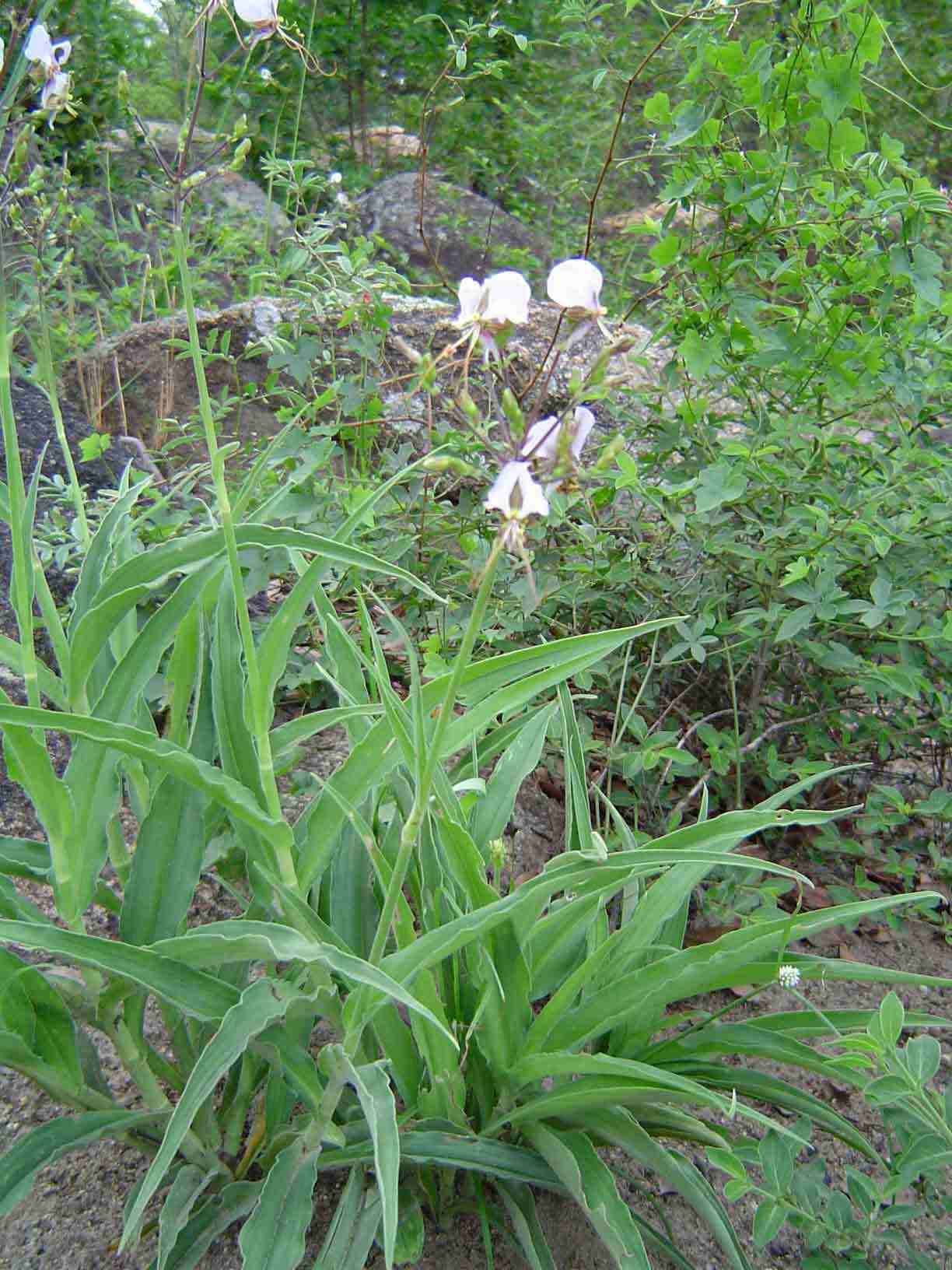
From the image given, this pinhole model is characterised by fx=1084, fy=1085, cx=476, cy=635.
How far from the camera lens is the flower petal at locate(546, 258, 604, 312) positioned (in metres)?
0.89

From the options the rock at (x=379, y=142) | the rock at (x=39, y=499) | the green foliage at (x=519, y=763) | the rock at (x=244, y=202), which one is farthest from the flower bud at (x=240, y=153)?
the rock at (x=379, y=142)

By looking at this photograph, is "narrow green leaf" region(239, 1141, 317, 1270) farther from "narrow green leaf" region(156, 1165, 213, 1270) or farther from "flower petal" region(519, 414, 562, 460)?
"flower petal" region(519, 414, 562, 460)

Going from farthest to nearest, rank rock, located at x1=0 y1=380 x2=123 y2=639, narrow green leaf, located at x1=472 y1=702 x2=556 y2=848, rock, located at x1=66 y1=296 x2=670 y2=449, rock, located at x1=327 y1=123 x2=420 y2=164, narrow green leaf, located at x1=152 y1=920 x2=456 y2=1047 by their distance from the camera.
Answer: rock, located at x1=327 y1=123 x2=420 y2=164
rock, located at x1=66 y1=296 x2=670 y2=449
rock, located at x1=0 y1=380 x2=123 y2=639
narrow green leaf, located at x1=472 y1=702 x2=556 y2=848
narrow green leaf, located at x1=152 y1=920 x2=456 y2=1047

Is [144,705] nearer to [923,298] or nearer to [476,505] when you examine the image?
[476,505]

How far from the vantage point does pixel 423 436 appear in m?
2.84

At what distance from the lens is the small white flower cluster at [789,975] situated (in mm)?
1242

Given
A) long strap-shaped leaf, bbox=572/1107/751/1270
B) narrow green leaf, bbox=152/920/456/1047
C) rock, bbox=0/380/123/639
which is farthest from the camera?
rock, bbox=0/380/123/639

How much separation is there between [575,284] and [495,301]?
0.07m

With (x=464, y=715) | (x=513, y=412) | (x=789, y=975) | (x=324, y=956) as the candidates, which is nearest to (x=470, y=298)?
(x=513, y=412)

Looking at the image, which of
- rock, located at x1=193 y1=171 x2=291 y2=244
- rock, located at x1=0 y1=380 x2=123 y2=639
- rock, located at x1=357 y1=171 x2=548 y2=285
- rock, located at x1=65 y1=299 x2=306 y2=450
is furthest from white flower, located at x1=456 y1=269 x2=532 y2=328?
rock, located at x1=357 y1=171 x2=548 y2=285

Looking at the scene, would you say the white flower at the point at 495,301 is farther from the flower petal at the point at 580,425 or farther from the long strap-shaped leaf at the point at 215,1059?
the long strap-shaped leaf at the point at 215,1059

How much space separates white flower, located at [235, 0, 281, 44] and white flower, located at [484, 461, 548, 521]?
1.94 feet

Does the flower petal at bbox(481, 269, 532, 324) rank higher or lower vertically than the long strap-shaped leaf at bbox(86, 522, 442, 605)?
higher

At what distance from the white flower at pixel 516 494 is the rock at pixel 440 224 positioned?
4.74 meters
